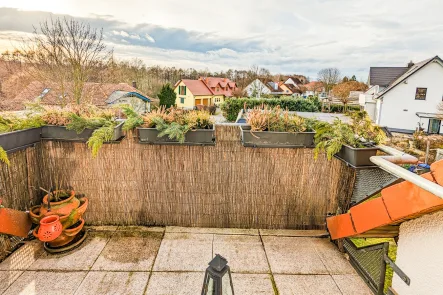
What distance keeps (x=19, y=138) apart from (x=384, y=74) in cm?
2729

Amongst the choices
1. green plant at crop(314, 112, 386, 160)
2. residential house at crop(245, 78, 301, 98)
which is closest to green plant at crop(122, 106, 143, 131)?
green plant at crop(314, 112, 386, 160)

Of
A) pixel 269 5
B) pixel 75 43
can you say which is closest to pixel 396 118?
pixel 269 5

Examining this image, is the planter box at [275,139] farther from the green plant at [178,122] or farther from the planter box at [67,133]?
the planter box at [67,133]

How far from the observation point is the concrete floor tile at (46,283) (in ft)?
7.17

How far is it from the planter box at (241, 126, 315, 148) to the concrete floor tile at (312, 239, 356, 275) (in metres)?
1.24

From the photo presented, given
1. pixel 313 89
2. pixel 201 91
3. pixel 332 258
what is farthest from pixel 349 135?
pixel 313 89

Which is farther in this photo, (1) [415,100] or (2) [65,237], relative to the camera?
(1) [415,100]

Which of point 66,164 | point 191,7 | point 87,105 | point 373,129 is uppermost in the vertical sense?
point 191,7

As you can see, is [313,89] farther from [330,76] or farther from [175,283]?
[175,283]

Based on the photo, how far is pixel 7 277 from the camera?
2.34 m

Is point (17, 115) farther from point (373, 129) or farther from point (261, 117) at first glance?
point (373, 129)

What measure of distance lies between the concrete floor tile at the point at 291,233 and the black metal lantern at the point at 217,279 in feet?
6.88

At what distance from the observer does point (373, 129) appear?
265 cm

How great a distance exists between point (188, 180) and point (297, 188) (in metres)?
1.38
